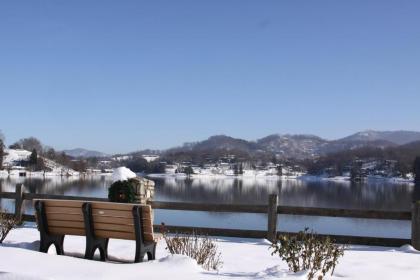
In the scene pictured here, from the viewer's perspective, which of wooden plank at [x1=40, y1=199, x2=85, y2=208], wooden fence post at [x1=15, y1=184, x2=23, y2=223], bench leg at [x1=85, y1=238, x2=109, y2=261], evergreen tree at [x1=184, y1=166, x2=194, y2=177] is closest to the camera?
bench leg at [x1=85, y1=238, x2=109, y2=261]

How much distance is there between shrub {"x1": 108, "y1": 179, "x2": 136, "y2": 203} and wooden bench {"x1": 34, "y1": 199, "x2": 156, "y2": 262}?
3.72 metres

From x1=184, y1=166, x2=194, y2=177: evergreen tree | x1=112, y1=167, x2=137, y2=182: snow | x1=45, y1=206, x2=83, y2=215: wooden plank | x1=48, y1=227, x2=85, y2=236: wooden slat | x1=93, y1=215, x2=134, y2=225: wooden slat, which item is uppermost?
x1=112, y1=167, x2=137, y2=182: snow

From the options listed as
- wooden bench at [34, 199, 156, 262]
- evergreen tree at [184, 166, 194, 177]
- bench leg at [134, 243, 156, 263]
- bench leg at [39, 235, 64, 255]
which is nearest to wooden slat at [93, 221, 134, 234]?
wooden bench at [34, 199, 156, 262]

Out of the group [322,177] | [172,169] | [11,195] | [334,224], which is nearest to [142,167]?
[172,169]

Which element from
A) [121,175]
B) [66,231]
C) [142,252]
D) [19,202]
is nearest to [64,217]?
[66,231]

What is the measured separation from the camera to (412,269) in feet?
26.7

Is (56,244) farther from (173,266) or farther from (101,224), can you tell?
(173,266)

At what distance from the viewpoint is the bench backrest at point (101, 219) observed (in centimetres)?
733

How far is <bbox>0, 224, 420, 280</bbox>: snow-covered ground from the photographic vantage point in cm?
577

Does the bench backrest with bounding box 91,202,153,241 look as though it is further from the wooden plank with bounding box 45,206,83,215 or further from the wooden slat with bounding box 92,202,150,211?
the wooden plank with bounding box 45,206,83,215

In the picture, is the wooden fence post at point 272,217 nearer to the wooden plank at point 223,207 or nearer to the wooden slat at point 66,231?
the wooden plank at point 223,207

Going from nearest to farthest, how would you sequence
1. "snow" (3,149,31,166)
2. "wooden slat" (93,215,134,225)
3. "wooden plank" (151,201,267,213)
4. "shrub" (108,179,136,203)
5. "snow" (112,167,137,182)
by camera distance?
"wooden slat" (93,215,134,225) → "wooden plank" (151,201,267,213) → "shrub" (108,179,136,203) → "snow" (112,167,137,182) → "snow" (3,149,31,166)

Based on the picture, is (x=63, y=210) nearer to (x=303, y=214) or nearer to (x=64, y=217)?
(x=64, y=217)

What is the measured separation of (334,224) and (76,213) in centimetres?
2525
